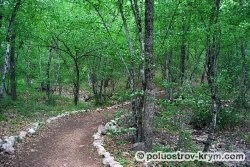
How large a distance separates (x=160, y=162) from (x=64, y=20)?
14.3m

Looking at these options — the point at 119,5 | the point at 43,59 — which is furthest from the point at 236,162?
the point at 43,59

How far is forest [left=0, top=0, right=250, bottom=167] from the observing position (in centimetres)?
1151

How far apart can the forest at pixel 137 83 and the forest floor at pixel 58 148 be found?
0.04 m

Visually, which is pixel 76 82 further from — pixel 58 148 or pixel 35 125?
pixel 58 148

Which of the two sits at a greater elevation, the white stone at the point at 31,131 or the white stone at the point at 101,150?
the white stone at the point at 31,131

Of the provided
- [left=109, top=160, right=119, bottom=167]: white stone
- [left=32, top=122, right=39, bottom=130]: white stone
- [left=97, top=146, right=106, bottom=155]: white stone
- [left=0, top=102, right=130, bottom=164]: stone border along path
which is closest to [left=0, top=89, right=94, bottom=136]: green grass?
[left=32, top=122, right=39, bottom=130]: white stone

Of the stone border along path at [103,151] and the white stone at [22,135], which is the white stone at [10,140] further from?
the stone border along path at [103,151]

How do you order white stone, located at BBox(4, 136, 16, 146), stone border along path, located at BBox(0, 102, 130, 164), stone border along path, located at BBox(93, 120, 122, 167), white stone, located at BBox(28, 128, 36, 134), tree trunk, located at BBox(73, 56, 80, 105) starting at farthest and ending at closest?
tree trunk, located at BBox(73, 56, 80, 105) < white stone, located at BBox(28, 128, 36, 134) < white stone, located at BBox(4, 136, 16, 146) < stone border along path, located at BBox(0, 102, 130, 164) < stone border along path, located at BBox(93, 120, 122, 167)

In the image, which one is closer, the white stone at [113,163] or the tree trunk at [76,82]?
the white stone at [113,163]

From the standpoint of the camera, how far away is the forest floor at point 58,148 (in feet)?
33.8

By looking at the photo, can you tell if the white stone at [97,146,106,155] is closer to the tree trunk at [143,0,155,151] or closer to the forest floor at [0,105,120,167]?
the forest floor at [0,105,120,167]

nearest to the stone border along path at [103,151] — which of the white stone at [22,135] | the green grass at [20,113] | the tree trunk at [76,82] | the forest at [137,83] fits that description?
the forest at [137,83]

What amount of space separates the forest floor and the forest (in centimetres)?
4

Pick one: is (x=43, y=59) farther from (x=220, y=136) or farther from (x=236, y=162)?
(x=236, y=162)
